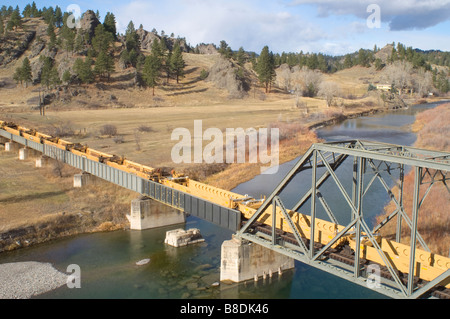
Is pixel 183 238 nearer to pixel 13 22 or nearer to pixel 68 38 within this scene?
pixel 68 38

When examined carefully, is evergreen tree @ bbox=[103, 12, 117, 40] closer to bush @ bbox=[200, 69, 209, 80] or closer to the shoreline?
bush @ bbox=[200, 69, 209, 80]

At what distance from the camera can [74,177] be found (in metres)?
45.1

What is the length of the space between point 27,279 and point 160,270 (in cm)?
796

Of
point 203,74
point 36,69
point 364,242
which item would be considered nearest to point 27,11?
point 36,69

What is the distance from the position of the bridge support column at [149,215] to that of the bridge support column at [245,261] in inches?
473

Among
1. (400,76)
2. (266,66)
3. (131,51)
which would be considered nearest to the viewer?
(131,51)

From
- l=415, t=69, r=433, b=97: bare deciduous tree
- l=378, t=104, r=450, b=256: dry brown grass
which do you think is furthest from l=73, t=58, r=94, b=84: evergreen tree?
l=415, t=69, r=433, b=97: bare deciduous tree

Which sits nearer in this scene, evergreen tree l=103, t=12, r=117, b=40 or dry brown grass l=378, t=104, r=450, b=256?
dry brown grass l=378, t=104, r=450, b=256

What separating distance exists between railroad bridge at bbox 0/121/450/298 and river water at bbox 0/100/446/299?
122cm

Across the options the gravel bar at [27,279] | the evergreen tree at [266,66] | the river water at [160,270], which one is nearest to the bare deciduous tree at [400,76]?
the evergreen tree at [266,66]

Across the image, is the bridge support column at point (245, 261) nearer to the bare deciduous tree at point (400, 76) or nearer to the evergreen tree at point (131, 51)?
the evergreen tree at point (131, 51)

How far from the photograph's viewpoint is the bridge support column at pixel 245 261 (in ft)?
87.3

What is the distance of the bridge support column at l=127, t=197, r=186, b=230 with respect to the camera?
37031 millimetres

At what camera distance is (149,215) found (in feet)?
123
